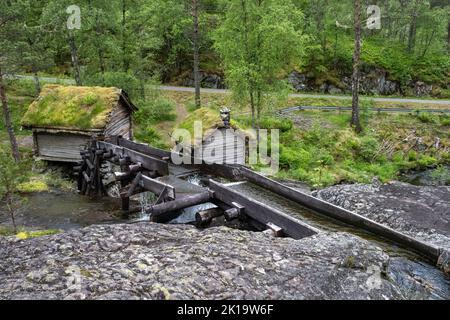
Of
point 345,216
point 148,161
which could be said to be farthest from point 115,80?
point 345,216

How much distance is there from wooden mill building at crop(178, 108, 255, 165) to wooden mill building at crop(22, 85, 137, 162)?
164 inches

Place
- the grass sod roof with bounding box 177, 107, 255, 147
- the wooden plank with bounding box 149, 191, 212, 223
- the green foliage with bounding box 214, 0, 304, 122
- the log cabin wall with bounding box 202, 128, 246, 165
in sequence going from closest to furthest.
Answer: the wooden plank with bounding box 149, 191, 212, 223 < the grass sod roof with bounding box 177, 107, 255, 147 < the log cabin wall with bounding box 202, 128, 246, 165 < the green foliage with bounding box 214, 0, 304, 122

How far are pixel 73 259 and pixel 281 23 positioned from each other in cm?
1558

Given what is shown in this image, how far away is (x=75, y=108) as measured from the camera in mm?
18703

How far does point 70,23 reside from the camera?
23.1m

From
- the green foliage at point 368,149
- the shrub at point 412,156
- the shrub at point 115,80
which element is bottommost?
the shrub at point 412,156

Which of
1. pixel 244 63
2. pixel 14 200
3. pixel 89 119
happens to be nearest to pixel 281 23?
pixel 244 63

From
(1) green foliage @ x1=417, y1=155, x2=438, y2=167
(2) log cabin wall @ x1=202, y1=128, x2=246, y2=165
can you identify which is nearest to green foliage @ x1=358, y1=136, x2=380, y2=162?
(1) green foliage @ x1=417, y1=155, x2=438, y2=167

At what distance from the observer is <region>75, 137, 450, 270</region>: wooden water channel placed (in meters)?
8.19

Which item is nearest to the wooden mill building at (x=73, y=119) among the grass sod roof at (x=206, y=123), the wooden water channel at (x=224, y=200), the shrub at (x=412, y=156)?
the wooden water channel at (x=224, y=200)

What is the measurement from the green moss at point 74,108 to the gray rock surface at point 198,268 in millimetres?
11102

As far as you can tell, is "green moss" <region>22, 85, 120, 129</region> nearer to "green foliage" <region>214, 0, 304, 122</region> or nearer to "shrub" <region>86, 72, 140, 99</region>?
"shrub" <region>86, 72, 140, 99</region>

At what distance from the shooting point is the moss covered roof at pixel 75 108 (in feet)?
59.3

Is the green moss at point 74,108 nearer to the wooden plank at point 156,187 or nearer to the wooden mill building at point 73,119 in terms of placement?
the wooden mill building at point 73,119
